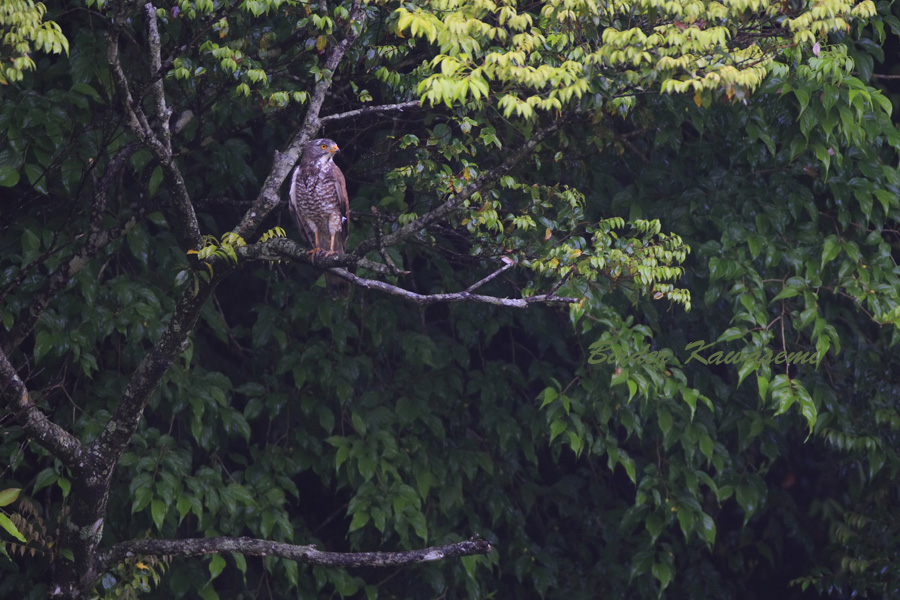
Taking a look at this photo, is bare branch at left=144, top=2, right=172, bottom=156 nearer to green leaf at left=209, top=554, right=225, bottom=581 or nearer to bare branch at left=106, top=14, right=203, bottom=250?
bare branch at left=106, top=14, right=203, bottom=250

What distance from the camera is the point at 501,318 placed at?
4711mm

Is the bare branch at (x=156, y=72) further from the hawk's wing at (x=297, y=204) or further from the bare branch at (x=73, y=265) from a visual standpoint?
the hawk's wing at (x=297, y=204)

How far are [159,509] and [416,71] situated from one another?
1.98m

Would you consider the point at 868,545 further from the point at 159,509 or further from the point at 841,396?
the point at 159,509

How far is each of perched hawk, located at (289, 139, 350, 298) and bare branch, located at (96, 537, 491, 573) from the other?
123 centimetres

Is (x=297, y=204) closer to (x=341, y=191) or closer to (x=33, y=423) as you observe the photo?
(x=341, y=191)

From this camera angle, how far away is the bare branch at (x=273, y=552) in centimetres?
338

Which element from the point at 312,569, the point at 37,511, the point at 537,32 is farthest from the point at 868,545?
the point at 37,511

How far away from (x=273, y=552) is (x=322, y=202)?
5.80 ft

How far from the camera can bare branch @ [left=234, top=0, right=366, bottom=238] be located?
3484mm

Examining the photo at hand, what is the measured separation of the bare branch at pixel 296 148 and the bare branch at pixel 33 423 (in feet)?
2.98

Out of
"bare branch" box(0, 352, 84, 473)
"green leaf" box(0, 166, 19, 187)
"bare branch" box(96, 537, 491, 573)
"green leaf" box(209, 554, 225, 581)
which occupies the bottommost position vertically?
"green leaf" box(209, 554, 225, 581)

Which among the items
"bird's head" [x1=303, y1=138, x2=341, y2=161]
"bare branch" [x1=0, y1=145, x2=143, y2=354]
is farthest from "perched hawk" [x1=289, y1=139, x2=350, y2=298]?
"bare branch" [x1=0, y1=145, x2=143, y2=354]

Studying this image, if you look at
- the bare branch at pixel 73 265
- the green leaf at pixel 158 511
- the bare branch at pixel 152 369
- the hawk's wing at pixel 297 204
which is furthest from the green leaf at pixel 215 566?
the hawk's wing at pixel 297 204
